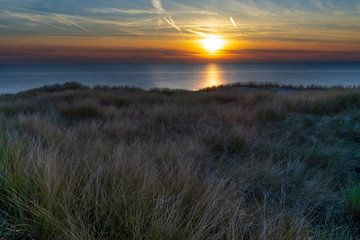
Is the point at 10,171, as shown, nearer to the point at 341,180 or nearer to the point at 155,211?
the point at 155,211

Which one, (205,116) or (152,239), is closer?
(152,239)

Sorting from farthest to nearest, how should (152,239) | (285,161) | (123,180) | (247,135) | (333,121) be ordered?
1. (333,121)
2. (247,135)
3. (285,161)
4. (123,180)
5. (152,239)

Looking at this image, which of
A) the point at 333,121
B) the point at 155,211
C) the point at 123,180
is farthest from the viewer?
the point at 333,121

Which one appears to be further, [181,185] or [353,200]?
[353,200]

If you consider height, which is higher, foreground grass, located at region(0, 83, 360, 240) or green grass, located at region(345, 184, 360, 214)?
foreground grass, located at region(0, 83, 360, 240)

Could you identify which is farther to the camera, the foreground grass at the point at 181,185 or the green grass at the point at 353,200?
the green grass at the point at 353,200

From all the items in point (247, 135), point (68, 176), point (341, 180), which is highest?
point (68, 176)

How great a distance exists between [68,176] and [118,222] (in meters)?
0.73

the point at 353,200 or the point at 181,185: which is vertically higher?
the point at 181,185

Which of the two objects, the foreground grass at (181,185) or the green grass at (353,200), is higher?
the foreground grass at (181,185)

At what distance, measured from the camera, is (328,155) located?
452 cm

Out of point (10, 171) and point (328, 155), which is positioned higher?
point (10, 171)

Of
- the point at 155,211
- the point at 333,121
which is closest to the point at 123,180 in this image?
the point at 155,211

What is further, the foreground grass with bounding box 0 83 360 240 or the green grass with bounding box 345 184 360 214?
the green grass with bounding box 345 184 360 214
